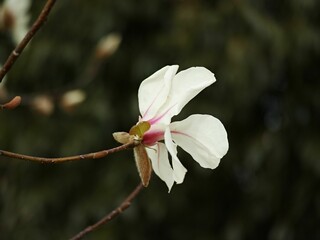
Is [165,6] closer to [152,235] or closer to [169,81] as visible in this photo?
[152,235]

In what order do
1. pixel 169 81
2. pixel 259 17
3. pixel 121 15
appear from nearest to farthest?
pixel 169 81
pixel 259 17
pixel 121 15

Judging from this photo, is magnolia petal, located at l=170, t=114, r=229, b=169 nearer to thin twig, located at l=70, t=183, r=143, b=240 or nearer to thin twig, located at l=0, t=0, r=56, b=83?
thin twig, located at l=70, t=183, r=143, b=240

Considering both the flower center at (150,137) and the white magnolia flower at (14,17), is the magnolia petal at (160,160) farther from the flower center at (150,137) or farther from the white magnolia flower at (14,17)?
the white magnolia flower at (14,17)

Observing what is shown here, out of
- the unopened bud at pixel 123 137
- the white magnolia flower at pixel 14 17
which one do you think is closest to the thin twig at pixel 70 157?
the unopened bud at pixel 123 137

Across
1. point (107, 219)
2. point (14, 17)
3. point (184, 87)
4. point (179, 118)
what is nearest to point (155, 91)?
point (184, 87)

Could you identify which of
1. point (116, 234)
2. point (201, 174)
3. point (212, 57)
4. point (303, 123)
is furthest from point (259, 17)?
point (116, 234)

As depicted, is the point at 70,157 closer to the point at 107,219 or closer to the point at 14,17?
the point at 107,219
